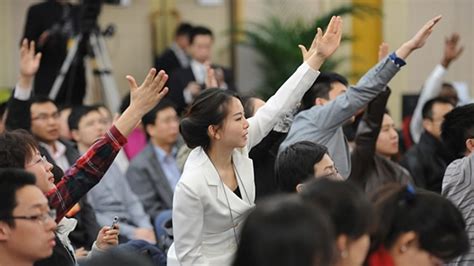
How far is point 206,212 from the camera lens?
337 cm

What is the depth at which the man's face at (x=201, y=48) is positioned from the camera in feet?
25.1

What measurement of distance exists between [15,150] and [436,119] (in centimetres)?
311

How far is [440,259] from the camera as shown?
2.62 metres

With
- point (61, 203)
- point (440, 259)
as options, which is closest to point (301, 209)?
point (440, 259)

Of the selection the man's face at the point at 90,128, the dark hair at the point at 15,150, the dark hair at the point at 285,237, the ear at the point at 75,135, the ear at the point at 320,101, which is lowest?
the ear at the point at 75,135

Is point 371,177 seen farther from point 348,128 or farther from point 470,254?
point 470,254

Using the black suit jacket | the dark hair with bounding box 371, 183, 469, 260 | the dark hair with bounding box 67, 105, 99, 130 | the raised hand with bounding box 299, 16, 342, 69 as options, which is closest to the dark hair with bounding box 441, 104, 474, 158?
the raised hand with bounding box 299, 16, 342, 69

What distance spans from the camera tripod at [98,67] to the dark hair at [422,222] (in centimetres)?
451

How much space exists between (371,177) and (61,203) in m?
2.04

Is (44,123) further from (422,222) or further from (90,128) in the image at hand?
(422,222)

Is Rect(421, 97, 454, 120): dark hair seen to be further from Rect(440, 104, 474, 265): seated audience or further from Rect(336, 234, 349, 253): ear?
Rect(336, 234, 349, 253): ear

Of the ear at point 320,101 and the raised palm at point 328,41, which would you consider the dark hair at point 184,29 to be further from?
the raised palm at point 328,41

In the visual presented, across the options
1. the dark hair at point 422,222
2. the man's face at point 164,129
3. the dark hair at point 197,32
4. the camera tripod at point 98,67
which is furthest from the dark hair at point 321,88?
the dark hair at point 197,32

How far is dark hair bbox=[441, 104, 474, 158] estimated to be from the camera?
3.88 m
